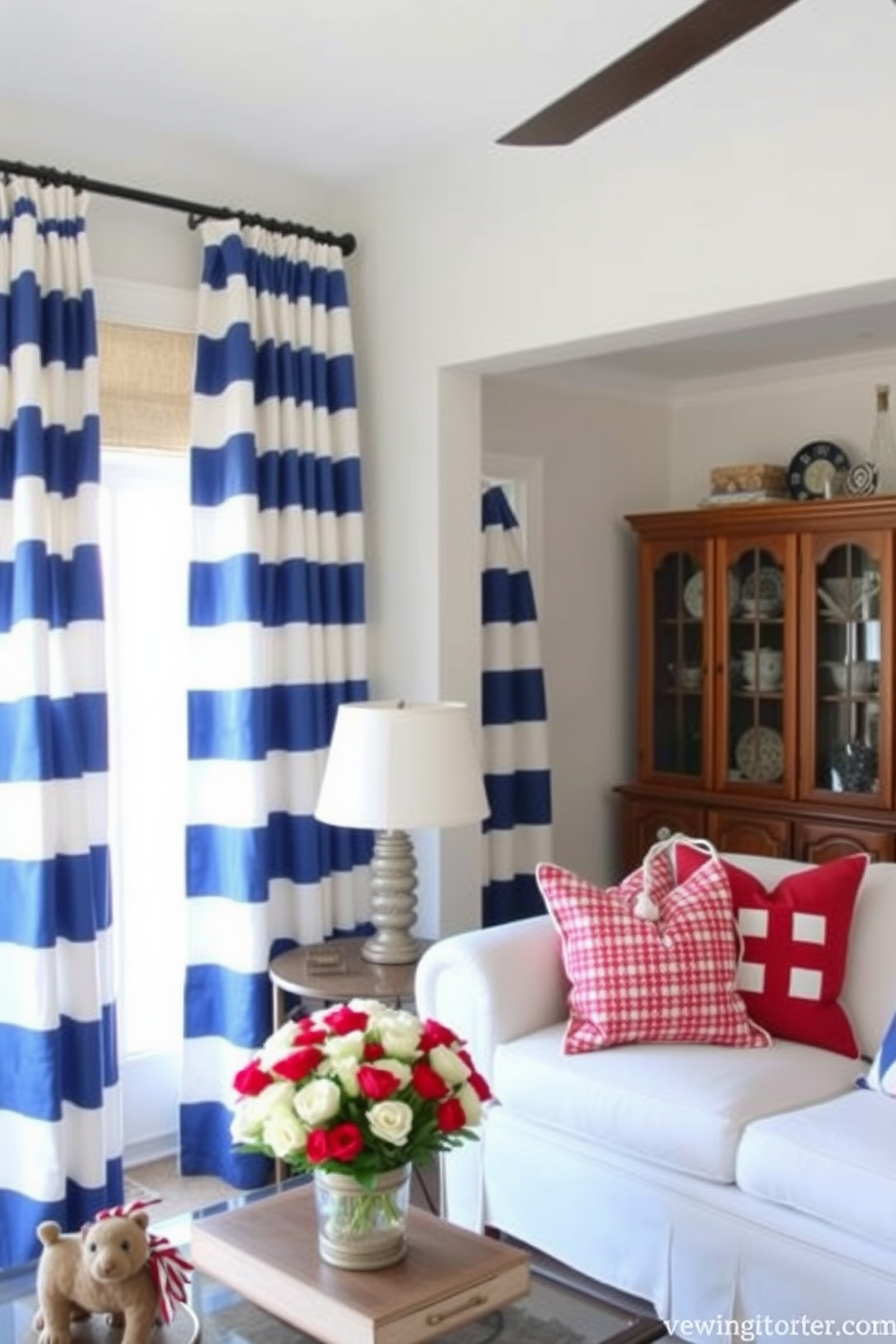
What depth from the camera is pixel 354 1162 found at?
1.96 metres

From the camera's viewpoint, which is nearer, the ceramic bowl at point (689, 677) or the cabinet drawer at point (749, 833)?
the cabinet drawer at point (749, 833)

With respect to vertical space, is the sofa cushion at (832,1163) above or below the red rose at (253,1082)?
below

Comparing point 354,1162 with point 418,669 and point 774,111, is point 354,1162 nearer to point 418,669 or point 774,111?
point 418,669

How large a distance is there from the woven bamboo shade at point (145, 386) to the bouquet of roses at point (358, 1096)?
2056 millimetres

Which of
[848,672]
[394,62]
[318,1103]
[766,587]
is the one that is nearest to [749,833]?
[848,672]

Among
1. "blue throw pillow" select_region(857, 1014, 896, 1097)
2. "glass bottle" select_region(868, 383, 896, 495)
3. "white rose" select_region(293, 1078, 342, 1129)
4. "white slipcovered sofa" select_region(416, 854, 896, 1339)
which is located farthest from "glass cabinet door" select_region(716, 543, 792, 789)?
"white rose" select_region(293, 1078, 342, 1129)

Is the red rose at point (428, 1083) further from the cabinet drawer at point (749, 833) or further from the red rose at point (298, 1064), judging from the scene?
the cabinet drawer at point (749, 833)

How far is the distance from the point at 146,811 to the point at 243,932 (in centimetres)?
48

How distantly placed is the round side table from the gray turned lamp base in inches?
1.2

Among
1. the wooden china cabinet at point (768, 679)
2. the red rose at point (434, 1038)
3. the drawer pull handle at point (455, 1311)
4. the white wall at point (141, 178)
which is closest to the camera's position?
the drawer pull handle at point (455, 1311)

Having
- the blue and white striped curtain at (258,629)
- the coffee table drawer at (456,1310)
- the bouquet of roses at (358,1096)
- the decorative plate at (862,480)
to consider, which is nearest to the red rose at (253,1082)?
the bouquet of roses at (358,1096)

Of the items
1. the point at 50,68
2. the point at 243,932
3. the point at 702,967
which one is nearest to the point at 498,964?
the point at 702,967

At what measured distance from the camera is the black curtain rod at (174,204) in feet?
10.8

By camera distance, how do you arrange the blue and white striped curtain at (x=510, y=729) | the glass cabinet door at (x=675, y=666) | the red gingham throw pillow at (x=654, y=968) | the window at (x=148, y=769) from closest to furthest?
the red gingham throw pillow at (x=654, y=968) < the window at (x=148, y=769) < the blue and white striped curtain at (x=510, y=729) < the glass cabinet door at (x=675, y=666)
